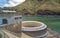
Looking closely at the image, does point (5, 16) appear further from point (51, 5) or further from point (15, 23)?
point (51, 5)

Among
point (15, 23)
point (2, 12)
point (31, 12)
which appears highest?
point (2, 12)

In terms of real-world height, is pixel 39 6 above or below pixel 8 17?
below

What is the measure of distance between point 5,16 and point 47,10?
7979 millimetres

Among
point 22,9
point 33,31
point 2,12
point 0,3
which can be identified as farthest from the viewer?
point 22,9

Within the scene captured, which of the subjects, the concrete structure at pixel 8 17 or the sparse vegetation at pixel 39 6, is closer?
the concrete structure at pixel 8 17

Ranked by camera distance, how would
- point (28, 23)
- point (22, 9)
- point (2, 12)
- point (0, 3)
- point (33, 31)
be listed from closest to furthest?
1. point (2, 12)
2. point (0, 3)
3. point (33, 31)
4. point (28, 23)
5. point (22, 9)

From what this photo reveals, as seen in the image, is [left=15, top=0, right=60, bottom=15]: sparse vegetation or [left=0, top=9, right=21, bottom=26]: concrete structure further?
[left=15, top=0, right=60, bottom=15]: sparse vegetation

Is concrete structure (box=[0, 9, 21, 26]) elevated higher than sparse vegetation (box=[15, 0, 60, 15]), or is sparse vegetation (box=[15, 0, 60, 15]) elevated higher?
concrete structure (box=[0, 9, 21, 26])

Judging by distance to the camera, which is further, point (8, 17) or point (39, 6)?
point (39, 6)

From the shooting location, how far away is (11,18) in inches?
138

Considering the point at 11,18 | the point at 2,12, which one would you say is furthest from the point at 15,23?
the point at 2,12

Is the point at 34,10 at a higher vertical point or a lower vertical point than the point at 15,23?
lower

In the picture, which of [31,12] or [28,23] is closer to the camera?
[28,23]

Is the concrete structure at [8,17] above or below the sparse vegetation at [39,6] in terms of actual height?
above
